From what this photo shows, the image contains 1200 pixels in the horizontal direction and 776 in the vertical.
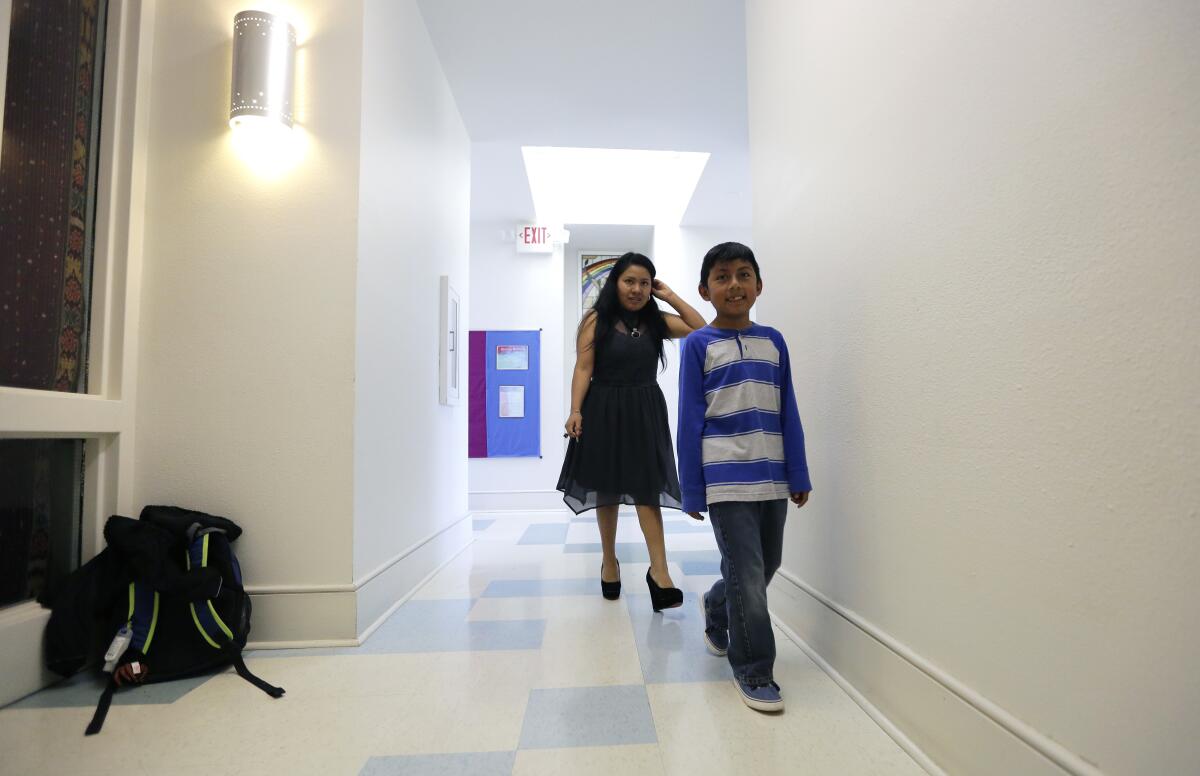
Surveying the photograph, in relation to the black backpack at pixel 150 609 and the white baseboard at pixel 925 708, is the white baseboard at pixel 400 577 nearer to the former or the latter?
the black backpack at pixel 150 609

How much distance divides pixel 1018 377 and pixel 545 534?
156 inches

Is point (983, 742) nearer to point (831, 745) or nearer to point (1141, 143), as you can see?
point (831, 745)

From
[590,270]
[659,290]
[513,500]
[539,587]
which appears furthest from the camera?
[590,270]

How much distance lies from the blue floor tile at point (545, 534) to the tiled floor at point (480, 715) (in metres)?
1.92

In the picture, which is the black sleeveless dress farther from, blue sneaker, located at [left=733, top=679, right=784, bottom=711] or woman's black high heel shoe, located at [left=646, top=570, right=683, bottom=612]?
blue sneaker, located at [left=733, top=679, right=784, bottom=711]

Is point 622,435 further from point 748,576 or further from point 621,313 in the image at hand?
point 748,576

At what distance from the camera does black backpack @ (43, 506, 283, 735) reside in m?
1.74

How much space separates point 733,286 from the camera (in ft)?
5.71

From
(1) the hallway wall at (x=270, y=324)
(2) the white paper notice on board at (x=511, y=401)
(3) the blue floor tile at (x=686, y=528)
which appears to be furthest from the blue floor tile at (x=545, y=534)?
(1) the hallway wall at (x=270, y=324)

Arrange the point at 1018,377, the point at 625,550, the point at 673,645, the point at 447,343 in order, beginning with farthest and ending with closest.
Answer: the point at 625,550 → the point at 447,343 → the point at 673,645 → the point at 1018,377

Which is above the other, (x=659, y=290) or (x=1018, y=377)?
(x=659, y=290)

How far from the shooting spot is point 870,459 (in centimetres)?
163

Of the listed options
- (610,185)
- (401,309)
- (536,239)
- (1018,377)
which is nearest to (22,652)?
(401,309)

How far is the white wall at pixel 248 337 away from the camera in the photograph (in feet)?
6.88
